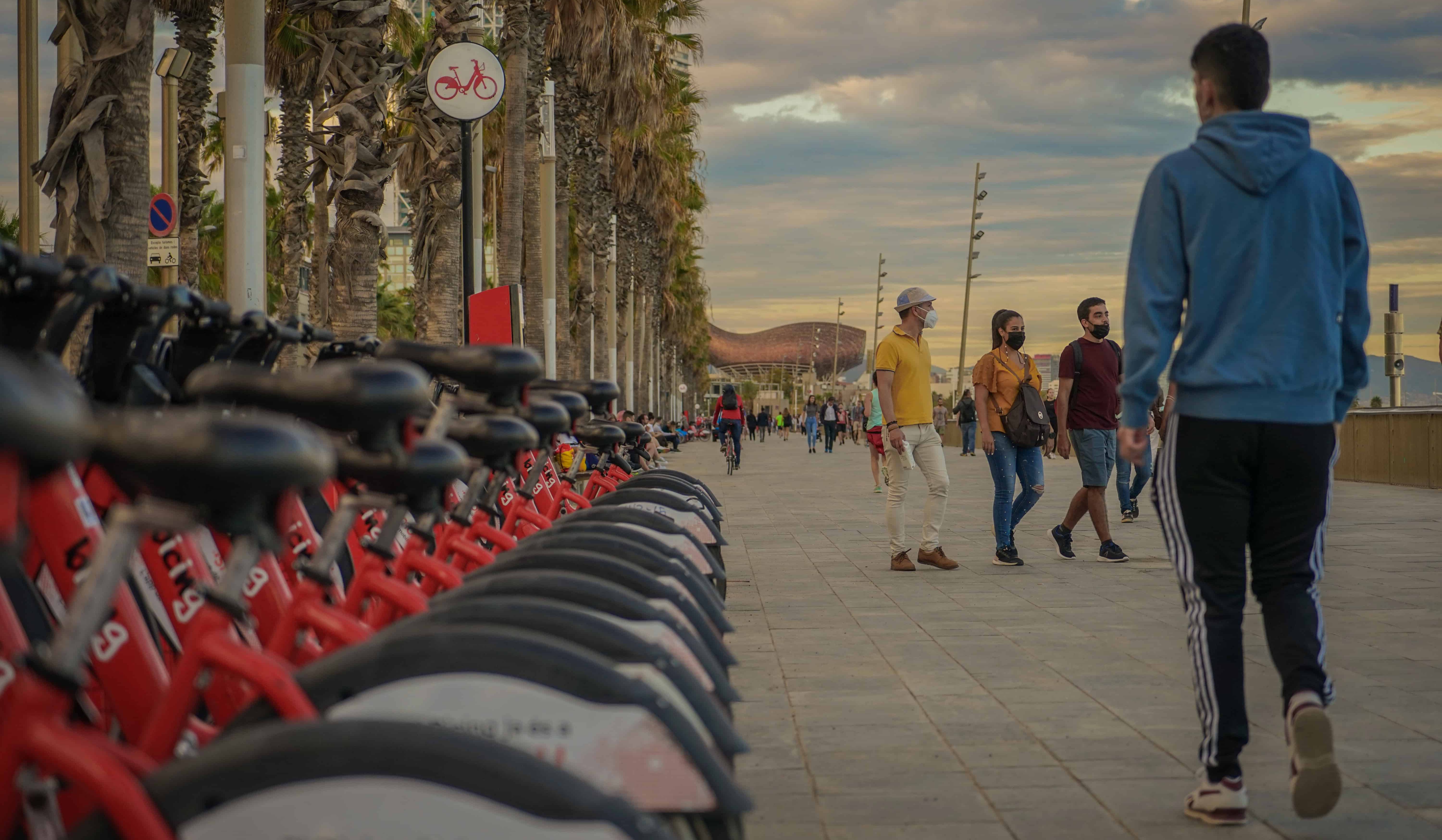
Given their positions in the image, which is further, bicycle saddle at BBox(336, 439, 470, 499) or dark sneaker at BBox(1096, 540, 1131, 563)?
dark sneaker at BBox(1096, 540, 1131, 563)

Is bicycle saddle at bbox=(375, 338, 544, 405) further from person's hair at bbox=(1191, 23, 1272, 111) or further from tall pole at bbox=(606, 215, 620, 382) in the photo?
tall pole at bbox=(606, 215, 620, 382)

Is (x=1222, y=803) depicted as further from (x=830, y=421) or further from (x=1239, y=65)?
(x=830, y=421)

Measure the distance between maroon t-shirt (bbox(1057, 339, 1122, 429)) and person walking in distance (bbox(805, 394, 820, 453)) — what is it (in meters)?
31.9

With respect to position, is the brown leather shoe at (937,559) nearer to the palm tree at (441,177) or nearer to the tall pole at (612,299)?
the palm tree at (441,177)

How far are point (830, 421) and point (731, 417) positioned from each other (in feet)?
45.1

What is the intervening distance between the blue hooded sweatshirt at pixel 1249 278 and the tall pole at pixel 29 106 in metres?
14.7

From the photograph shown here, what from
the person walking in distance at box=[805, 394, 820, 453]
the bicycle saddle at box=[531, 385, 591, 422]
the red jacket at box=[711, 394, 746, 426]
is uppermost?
the bicycle saddle at box=[531, 385, 591, 422]

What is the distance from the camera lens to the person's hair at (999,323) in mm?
10133

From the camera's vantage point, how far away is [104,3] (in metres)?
8.72

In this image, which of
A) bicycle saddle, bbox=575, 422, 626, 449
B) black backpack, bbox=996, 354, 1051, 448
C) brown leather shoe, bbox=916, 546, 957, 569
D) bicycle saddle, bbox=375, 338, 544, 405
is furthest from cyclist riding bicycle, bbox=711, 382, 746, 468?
bicycle saddle, bbox=375, 338, 544, 405

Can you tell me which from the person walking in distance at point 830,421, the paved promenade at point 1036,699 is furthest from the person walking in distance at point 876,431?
the person walking in distance at point 830,421

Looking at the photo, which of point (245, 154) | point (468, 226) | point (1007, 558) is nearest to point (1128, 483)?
point (1007, 558)

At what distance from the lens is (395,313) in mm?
62969

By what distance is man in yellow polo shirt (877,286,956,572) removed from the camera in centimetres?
928
